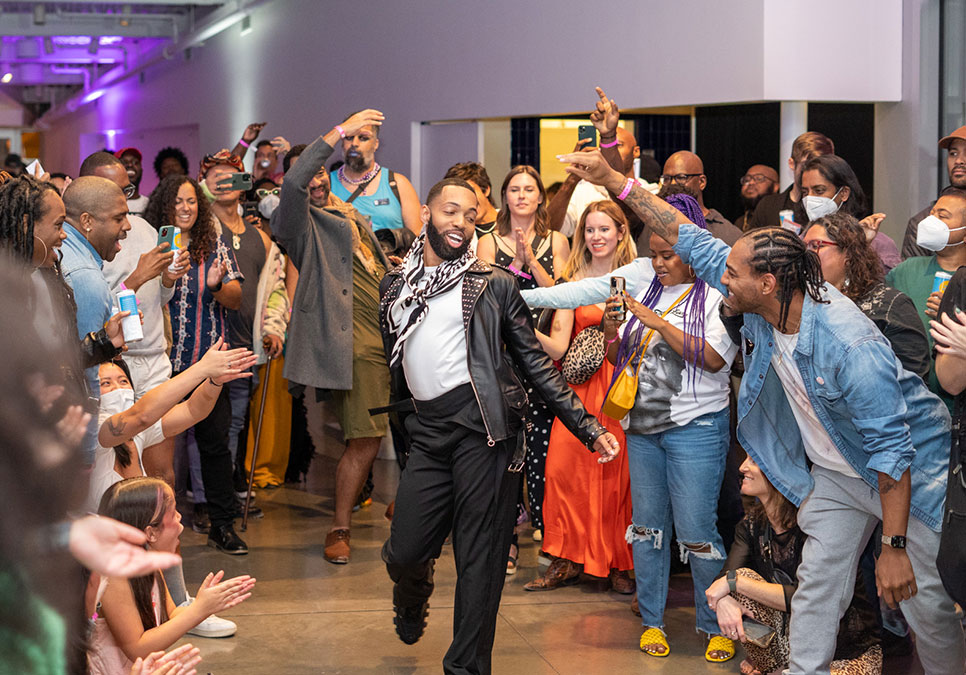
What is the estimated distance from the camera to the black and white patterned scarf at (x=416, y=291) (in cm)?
407

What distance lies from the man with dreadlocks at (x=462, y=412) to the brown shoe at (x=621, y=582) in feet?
4.60

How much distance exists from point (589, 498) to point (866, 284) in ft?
6.18

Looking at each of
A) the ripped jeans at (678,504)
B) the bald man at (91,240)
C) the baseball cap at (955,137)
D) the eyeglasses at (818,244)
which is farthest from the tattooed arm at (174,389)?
the baseball cap at (955,137)

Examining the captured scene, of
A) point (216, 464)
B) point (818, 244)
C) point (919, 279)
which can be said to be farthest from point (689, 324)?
point (216, 464)

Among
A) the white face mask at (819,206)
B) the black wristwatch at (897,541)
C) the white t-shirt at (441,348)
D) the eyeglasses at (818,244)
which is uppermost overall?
the white face mask at (819,206)

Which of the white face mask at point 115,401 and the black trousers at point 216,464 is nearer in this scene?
the white face mask at point 115,401

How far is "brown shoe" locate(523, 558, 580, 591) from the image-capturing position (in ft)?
17.6

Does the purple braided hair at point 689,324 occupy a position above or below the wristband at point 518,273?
below

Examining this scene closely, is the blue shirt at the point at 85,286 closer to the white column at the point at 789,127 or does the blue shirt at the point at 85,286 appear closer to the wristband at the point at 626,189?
the wristband at the point at 626,189

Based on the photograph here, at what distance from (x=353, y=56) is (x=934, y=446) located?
25.3ft

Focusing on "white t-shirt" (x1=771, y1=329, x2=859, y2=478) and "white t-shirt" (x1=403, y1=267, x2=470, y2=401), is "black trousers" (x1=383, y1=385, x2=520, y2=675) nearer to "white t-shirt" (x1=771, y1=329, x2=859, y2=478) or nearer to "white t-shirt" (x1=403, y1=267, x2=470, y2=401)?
"white t-shirt" (x1=403, y1=267, x2=470, y2=401)

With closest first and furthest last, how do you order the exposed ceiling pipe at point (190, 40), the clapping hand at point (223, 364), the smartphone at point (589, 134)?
1. the clapping hand at point (223, 364)
2. the smartphone at point (589, 134)
3. the exposed ceiling pipe at point (190, 40)

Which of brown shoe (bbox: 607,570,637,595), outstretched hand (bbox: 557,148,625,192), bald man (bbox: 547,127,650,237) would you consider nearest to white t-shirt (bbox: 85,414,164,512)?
outstretched hand (bbox: 557,148,625,192)

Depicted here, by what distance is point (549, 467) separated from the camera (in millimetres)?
5516
